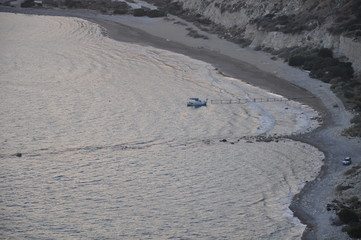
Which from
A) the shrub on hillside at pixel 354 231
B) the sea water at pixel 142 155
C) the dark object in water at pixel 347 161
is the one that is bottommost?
the sea water at pixel 142 155

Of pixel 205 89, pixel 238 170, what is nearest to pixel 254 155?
pixel 238 170

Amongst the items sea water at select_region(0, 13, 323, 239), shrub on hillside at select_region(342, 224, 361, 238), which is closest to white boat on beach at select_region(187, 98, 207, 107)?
sea water at select_region(0, 13, 323, 239)

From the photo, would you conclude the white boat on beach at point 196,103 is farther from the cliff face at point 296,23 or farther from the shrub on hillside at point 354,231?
the shrub on hillside at point 354,231

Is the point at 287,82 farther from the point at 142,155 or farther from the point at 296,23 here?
the point at 142,155

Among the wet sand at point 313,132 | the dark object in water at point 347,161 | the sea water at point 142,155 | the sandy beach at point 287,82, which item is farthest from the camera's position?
the dark object in water at point 347,161

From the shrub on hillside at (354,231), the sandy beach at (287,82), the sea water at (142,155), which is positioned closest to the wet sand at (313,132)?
the sandy beach at (287,82)

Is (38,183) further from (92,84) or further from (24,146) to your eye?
(92,84)

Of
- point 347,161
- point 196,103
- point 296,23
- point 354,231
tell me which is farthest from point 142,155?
point 296,23
